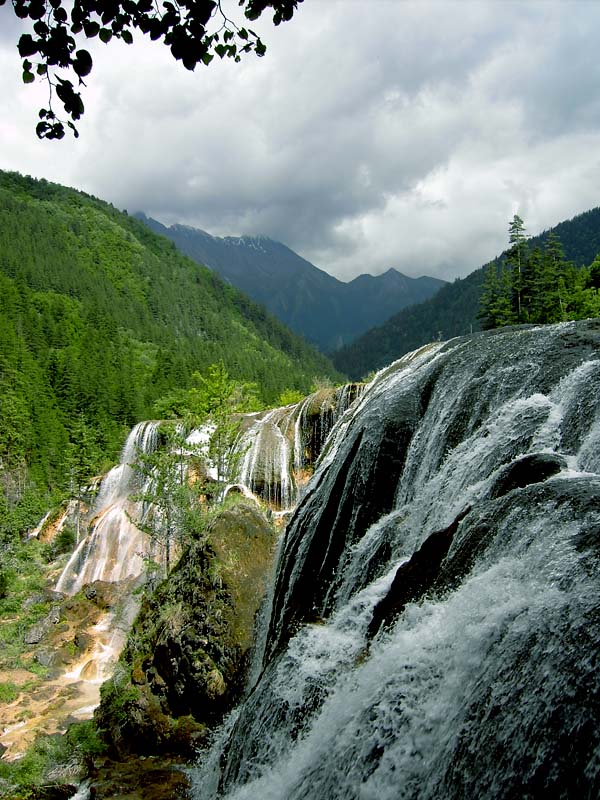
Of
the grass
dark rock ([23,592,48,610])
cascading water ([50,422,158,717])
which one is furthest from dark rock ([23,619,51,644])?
the grass

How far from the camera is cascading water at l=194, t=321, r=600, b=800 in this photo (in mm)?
3416

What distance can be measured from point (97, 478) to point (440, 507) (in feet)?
137

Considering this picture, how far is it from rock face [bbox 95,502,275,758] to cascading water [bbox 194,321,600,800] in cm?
142

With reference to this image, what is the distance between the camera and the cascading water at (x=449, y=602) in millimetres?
3416

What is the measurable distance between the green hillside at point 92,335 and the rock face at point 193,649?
106 feet

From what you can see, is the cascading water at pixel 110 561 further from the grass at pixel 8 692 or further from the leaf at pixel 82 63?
the leaf at pixel 82 63

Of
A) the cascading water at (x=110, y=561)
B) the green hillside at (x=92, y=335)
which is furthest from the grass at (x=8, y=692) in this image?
the green hillside at (x=92, y=335)

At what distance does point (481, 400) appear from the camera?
940 centimetres

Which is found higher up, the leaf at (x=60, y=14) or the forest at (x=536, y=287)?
the forest at (x=536, y=287)

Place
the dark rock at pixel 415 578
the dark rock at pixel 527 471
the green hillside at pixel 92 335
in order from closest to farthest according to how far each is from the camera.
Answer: the dark rock at pixel 527 471 → the dark rock at pixel 415 578 → the green hillside at pixel 92 335

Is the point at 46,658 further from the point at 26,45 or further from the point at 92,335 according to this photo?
the point at 92,335

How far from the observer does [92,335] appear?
90500 mm

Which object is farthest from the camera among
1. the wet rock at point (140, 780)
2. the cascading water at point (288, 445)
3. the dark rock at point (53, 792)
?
the cascading water at point (288, 445)

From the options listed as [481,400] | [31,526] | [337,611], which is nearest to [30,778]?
[337,611]
